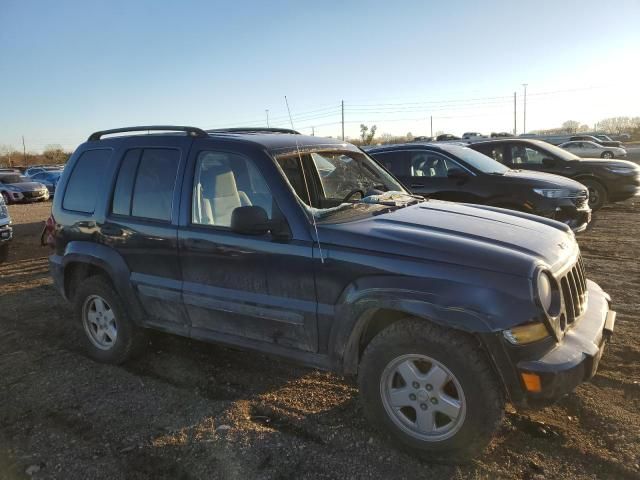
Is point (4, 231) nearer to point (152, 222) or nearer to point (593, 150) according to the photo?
point (152, 222)

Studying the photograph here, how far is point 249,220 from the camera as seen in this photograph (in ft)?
10.9

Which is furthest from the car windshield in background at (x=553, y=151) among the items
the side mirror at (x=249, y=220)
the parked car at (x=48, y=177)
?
the parked car at (x=48, y=177)

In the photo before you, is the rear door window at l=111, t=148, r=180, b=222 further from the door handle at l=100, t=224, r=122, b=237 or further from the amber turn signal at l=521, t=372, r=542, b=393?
the amber turn signal at l=521, t=372, r=542, b=393

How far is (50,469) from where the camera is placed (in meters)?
3.12

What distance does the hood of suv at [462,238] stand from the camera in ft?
9.59

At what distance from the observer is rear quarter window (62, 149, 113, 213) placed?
4602mm

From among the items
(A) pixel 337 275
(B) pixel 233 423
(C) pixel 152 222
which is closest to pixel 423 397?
(A) pixel 337 275

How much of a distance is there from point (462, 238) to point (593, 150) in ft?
106

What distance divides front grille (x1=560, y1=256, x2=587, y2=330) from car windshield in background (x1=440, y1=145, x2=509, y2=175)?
5178mm

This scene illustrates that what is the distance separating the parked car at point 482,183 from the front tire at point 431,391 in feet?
18.7

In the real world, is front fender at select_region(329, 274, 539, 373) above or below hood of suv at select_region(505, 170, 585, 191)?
below

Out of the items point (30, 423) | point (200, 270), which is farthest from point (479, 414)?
point (30, 423)

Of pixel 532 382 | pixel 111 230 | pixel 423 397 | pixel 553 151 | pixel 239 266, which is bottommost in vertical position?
pixel 423 397

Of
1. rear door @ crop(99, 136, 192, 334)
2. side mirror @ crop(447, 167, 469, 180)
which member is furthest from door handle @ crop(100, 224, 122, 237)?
side mirror @ crop(447, 167, 469, 180)
